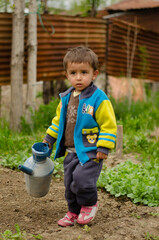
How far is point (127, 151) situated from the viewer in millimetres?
5184

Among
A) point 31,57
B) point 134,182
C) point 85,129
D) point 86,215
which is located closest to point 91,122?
point 85,129

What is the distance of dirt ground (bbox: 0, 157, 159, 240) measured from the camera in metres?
2.72

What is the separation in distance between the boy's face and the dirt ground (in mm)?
1187

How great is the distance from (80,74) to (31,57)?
142 inches

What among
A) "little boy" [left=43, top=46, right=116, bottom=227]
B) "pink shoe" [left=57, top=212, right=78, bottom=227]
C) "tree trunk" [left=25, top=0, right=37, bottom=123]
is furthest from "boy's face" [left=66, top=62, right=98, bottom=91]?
"tree trunk" [left=25, top=0, right=37, bottom=123]

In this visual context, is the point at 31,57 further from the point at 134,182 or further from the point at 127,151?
the point at 134,182

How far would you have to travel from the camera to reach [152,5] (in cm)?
1245

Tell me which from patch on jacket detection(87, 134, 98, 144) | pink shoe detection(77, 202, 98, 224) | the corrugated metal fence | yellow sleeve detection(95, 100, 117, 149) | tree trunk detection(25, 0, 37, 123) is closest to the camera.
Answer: yellow sleeve detection(95, 100, 117, 149)

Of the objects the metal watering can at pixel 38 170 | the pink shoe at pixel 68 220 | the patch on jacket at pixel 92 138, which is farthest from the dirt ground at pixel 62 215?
the patch on jacket at pixel 92 138

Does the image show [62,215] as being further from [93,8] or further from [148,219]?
[93,8]

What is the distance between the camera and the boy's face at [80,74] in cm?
266

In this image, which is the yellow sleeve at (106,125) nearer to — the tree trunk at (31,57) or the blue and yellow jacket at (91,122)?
the blue and yellow jacket at (91,122)

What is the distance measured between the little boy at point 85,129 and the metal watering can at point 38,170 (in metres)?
0.16

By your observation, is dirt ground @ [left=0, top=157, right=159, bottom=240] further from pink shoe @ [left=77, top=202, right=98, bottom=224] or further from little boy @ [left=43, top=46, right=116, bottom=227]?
little boy @ [left=43, top=46, right=116, bottom=227]
